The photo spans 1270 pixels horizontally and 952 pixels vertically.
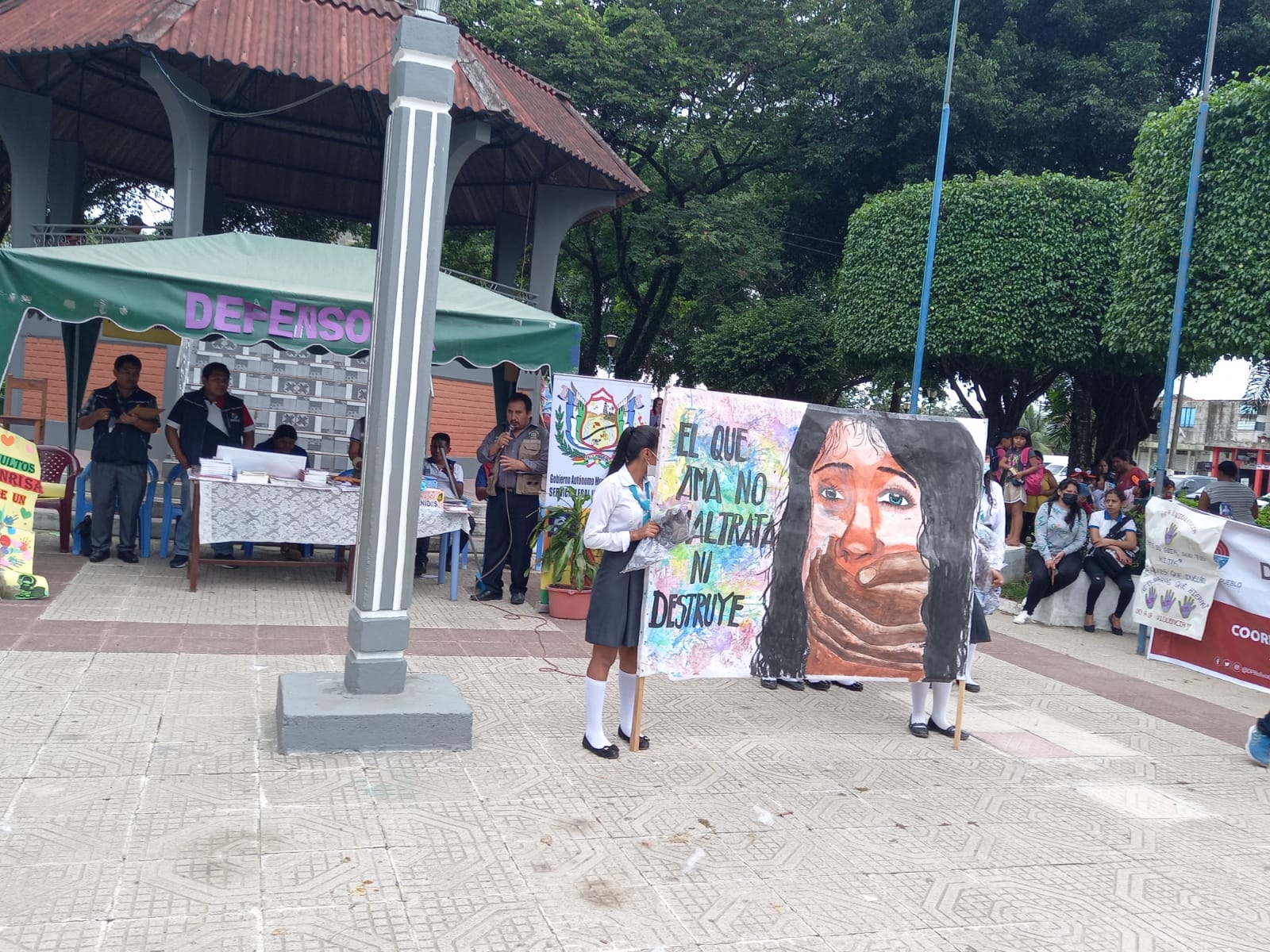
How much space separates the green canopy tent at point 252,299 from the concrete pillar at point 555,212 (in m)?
5.79

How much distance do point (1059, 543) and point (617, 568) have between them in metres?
6.80

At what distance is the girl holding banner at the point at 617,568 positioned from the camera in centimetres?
505

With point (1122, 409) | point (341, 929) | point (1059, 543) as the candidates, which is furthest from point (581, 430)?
point (1122, 409)

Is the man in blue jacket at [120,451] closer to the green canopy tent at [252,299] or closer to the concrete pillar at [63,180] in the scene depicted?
the green canopy tent at [252,299]

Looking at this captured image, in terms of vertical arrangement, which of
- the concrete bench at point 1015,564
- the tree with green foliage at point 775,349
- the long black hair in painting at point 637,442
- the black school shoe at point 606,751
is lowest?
the black school shoe at point 606,751

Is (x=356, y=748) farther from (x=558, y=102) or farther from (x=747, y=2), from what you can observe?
(x=747, y=2)

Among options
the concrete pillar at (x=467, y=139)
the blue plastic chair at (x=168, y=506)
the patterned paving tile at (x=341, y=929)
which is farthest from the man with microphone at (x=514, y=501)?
the patterned paving tile at (x=341, y=929)

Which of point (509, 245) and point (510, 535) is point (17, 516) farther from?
point (509, 245)

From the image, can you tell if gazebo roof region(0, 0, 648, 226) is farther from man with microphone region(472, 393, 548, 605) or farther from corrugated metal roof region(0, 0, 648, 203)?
man with microphone region(472, 393, 548, 605)

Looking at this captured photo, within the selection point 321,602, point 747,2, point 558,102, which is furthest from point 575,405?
point 747,2

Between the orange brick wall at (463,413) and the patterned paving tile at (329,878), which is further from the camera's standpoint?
the orange brick wall at (463,413)

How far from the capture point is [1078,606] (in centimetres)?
1042

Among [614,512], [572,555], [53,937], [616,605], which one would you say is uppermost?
[614,512]

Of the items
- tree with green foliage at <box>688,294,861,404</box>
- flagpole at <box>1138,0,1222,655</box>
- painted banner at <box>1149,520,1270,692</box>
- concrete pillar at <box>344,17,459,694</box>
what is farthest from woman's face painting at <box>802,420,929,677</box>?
tree with green foliage at <box>688,294,861,404</box>
